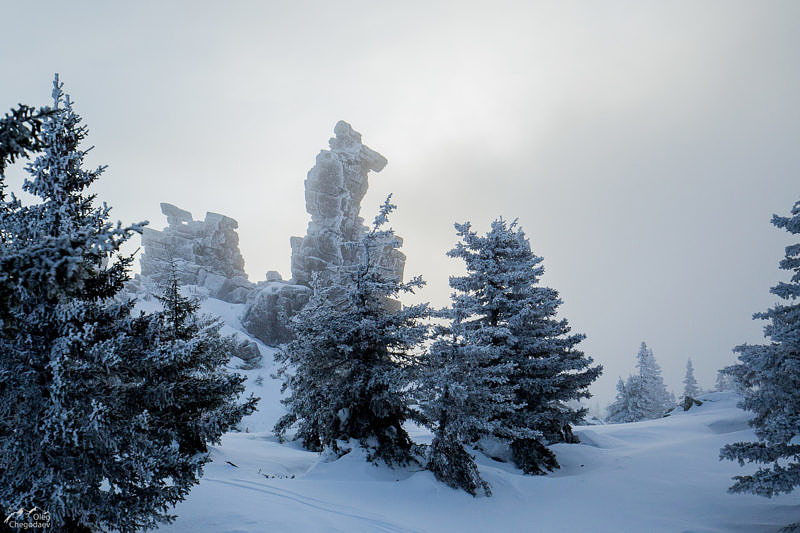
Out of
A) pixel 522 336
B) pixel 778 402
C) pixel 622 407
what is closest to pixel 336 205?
pixel 622 407

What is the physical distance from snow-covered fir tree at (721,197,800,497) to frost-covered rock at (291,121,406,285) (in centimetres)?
6086

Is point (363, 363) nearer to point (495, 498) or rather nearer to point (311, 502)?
point (311, 502)

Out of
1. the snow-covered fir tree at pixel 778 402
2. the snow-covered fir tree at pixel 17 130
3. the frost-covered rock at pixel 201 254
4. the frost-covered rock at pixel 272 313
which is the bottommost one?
the snow-covered fir tree at pixel 778 402

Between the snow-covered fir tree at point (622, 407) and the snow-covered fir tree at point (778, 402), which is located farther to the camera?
the snow-covered fir tree at point (622, 407)

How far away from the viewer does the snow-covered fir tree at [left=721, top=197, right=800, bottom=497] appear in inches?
312

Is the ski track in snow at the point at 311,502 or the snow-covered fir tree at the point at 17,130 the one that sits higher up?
the snow-covered fir tree at the point at 17,130

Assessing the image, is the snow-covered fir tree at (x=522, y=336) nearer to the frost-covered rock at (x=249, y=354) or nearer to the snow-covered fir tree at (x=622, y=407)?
the snow-covered fir tree at (x=622, y=407)

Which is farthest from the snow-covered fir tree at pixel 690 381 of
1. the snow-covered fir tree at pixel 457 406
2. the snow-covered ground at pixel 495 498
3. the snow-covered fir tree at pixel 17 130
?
the snow-covered fir tree at pixel 17 130

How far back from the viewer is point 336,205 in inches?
3066

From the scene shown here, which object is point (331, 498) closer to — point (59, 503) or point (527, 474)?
point (59, 503)

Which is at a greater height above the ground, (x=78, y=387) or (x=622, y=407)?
(x=78, y=387)

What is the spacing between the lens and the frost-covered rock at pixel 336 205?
72125 millimetres

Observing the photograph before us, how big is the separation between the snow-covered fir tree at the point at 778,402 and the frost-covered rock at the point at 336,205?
60861 mm

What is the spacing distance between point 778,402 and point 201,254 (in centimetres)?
8669
